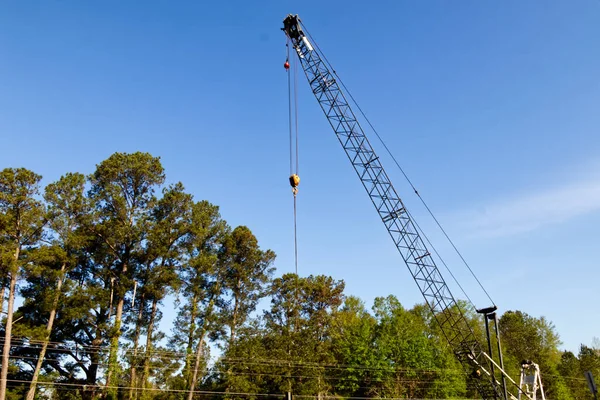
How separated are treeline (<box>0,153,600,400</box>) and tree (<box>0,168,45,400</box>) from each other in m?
0.08

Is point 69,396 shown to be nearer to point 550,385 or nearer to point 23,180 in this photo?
point 23,180

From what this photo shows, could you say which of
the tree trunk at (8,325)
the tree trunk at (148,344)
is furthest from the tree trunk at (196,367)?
the tree trunk at (8,325)

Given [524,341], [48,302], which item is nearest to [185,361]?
[48,302]

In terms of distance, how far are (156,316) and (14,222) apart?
14.2 meters

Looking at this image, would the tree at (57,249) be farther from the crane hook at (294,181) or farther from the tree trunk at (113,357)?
the crane hook at (294,181)

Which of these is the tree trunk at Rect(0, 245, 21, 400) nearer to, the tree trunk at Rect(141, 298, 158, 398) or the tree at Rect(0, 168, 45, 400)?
the tree at Rect(0, 168, 45, 400)

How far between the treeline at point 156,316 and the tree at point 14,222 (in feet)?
0.27

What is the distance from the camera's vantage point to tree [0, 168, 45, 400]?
103 ft

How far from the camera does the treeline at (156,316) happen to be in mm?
33406

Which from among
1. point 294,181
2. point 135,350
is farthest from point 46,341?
point 294,181

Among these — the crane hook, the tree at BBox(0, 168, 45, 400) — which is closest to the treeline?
the tree at BBox(0, 168, 45, 400)

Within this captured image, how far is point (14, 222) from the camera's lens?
32375 mm

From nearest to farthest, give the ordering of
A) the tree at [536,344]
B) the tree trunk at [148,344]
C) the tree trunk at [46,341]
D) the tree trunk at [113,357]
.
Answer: the tree trunk at [46,341], the tree trunk at [113,357], the tree trunk at [148,344], the tree at [536,344]

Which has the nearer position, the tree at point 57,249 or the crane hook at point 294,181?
the crane hook at point 294,181
